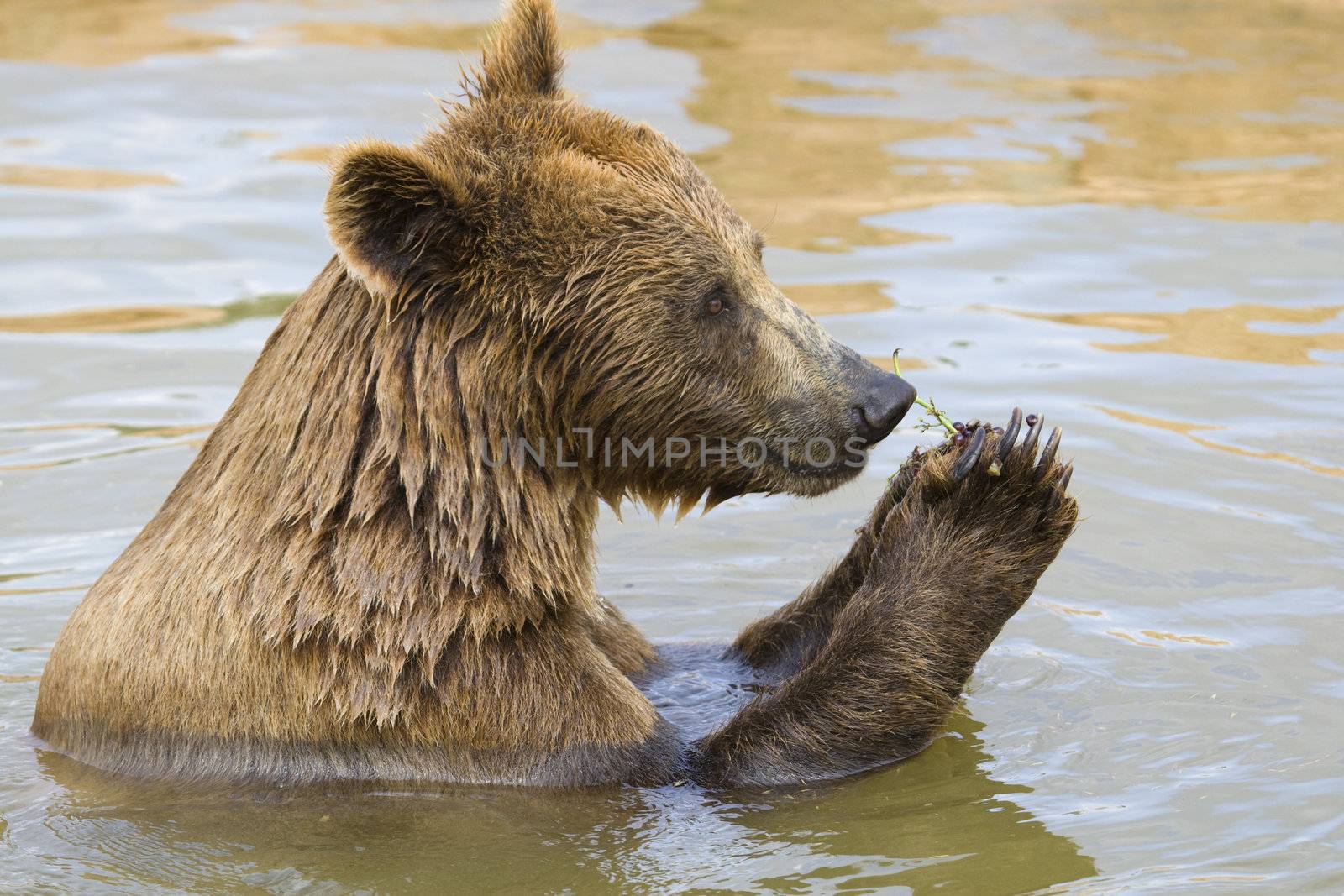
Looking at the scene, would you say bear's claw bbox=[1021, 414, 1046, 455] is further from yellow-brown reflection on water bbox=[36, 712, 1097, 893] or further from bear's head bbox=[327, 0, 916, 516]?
yellow-brown reflection on water bbox=[36, 712, 1097, 893]

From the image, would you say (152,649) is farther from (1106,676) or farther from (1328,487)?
(1328,487)

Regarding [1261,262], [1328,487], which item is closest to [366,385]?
[1328,487]

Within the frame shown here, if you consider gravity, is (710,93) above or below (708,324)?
above

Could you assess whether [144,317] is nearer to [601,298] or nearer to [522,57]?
[522,57]

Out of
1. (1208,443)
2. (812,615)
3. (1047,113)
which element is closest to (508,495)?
(812,615)

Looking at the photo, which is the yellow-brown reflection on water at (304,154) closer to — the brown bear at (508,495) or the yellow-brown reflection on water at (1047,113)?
the yellow-brown reflection on water at (1047,113)

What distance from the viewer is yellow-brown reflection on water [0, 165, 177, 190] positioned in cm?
1385

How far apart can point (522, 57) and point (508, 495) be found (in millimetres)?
1494

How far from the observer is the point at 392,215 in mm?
5289

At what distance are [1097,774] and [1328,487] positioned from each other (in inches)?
118

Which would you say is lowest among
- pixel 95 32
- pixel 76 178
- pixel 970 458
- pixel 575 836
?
pixel 575 836

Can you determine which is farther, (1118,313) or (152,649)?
(1118,313)

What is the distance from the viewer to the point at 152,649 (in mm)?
5629

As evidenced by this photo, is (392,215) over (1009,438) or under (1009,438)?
over
